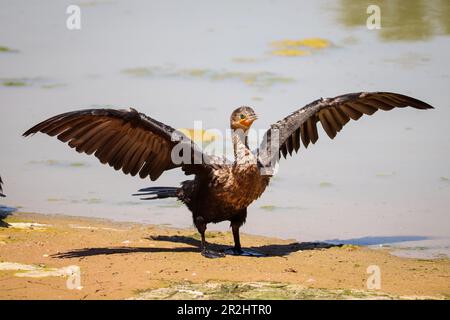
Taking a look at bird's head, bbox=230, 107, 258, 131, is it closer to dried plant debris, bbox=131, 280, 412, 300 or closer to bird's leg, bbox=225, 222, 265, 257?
bird's leg, bbox=225, 222, 265, 257

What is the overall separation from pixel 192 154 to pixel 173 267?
3.71ft

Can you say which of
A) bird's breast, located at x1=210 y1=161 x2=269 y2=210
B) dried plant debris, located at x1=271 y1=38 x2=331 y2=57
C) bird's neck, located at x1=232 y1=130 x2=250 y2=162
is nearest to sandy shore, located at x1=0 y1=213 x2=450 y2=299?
bird's breast, located at x1=210 y1=161 x2=269 y2=210

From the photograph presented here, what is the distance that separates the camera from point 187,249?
9516 mm

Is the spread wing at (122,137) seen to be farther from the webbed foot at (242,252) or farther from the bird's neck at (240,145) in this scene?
the webbed foot at (242,252)

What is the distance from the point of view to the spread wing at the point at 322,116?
964cm

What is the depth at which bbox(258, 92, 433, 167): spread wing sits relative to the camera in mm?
9641

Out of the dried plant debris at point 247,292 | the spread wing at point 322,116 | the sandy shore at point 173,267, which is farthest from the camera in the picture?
the spread wing at point 322,116

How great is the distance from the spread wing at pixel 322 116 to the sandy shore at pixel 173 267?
1.07m

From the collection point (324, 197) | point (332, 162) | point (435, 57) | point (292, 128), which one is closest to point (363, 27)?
point (435, 57)

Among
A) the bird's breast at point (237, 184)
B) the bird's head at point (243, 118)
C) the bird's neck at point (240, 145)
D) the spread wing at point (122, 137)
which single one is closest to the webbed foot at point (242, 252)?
the bird's breast at point (237, 184)

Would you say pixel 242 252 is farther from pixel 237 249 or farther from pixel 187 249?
pixel 187 249

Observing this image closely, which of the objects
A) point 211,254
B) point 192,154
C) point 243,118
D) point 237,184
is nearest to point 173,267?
point 211,254

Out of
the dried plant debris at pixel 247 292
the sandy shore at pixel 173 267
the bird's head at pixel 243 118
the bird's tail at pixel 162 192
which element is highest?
the bird's head at pixel 243 118

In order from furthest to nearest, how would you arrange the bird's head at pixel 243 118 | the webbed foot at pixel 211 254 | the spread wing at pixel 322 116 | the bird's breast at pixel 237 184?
the spread wing at pixel 322 116
the bird's head at pixel 243 118
the webbed foot at pixel 211 254
the bird's breast at pixel 237 184
